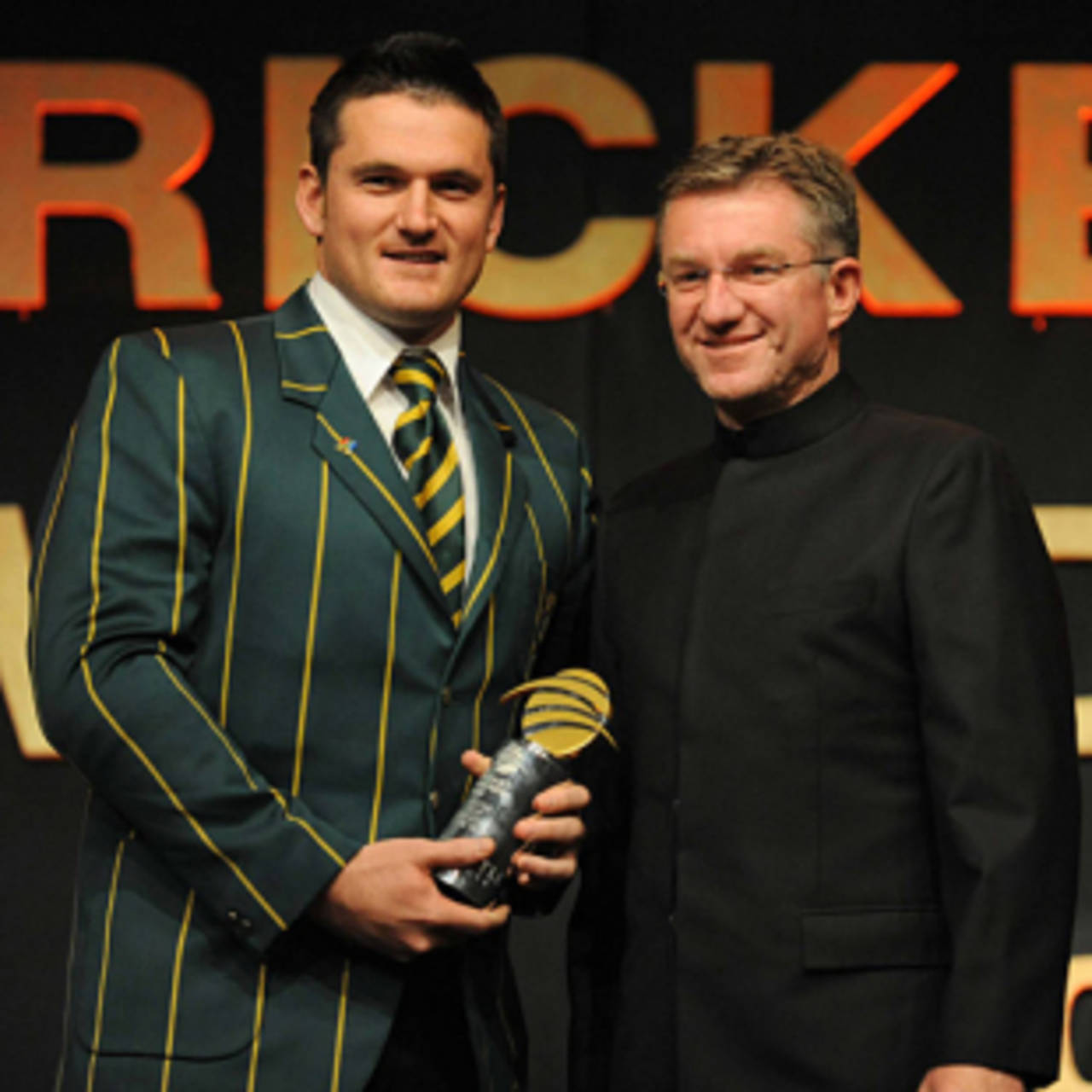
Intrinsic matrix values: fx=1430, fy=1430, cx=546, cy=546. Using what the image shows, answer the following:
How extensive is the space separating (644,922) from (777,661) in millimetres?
372

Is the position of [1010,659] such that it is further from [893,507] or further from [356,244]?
[356,244]

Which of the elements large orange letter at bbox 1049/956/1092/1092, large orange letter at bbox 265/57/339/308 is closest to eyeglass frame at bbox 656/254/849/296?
large orange letter at bbox 265/57/339/308

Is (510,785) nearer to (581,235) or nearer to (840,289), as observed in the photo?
(840,289)

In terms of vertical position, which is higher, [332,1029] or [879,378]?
[879,378]

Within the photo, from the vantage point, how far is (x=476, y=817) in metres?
1.56

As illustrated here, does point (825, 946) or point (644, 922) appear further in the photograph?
point (644, 922)

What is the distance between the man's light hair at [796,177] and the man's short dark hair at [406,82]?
281mm

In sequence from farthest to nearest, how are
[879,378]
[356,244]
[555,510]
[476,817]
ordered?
1. [879,378]
2. [555,510]
3. [356,244]
4. [476,817]

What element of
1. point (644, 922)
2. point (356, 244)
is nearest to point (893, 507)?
point (644, 922)

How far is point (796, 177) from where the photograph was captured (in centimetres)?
180

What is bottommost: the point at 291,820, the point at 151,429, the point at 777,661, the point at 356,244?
the point at 291,820

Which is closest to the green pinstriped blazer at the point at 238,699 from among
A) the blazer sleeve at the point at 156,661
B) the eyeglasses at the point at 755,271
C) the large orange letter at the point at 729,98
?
the blazer sleeve at the point at 156,661

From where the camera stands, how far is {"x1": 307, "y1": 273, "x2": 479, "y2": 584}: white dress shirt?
70.4 inches

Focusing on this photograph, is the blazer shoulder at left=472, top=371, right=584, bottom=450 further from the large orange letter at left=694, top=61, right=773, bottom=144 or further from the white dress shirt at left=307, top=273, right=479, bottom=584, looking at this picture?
the large orange letter at left=694, top=61, right=773, bottom=144
